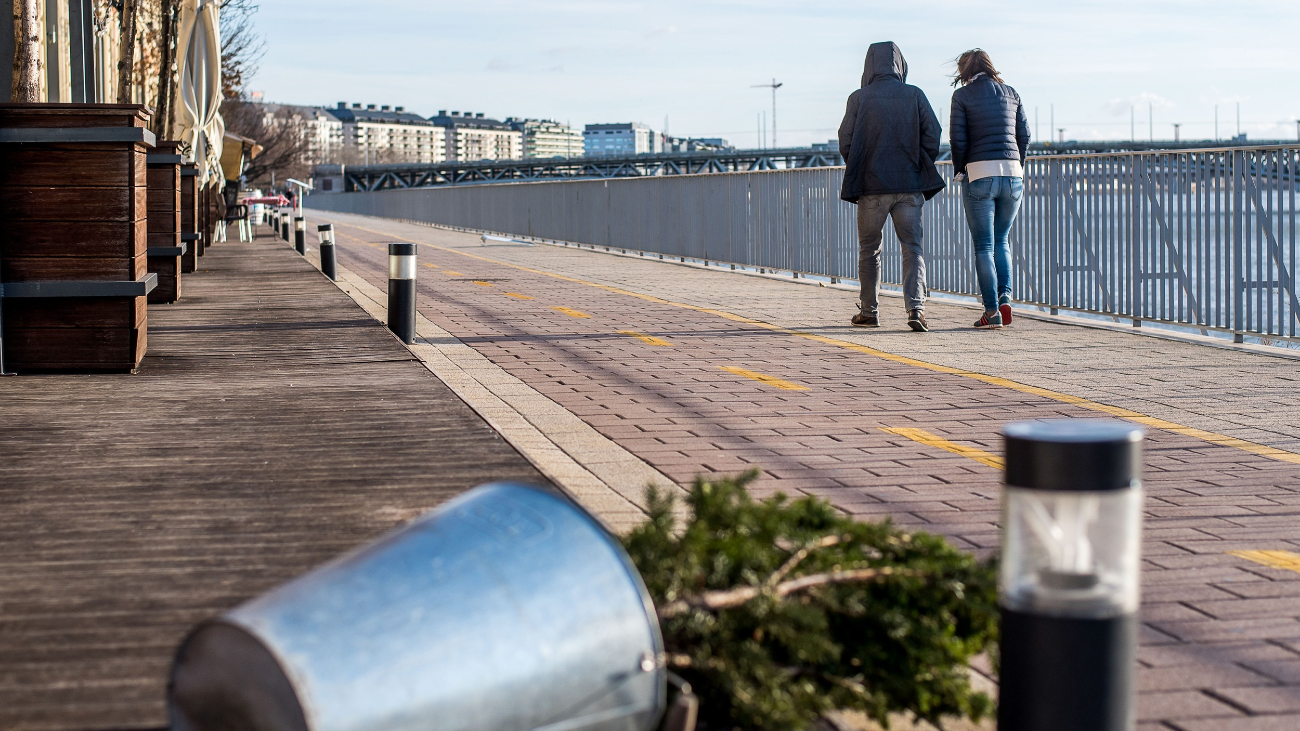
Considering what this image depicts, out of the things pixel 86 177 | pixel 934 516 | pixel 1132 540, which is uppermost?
pixel 86 177

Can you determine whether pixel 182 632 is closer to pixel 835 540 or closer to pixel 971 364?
pixel 835 540

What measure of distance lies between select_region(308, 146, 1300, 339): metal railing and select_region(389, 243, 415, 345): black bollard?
18.0 feet

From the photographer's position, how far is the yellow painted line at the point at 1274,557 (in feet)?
13.7

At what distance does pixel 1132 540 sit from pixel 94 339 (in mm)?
6681

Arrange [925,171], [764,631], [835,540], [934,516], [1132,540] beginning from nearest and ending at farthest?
[1132,540], [764,631], [835,540], [934,516], [925,171]

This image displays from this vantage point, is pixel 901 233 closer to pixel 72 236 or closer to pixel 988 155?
pixel 988 155

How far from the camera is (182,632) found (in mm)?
3230

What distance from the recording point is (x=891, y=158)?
35.5ft

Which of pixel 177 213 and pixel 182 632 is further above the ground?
pixel 177 213

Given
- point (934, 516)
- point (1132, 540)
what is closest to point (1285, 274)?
point (934, 516)

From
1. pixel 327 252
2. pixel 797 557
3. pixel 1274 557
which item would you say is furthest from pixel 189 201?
pixel 797 557

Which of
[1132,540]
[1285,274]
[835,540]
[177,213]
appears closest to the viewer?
[1132,540]

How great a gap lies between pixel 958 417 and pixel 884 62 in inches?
190

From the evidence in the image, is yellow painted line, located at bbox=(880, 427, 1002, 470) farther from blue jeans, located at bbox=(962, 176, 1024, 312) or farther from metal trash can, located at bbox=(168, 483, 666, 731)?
blue jeans, located at bbox=(962, 176, 1024, 312)
